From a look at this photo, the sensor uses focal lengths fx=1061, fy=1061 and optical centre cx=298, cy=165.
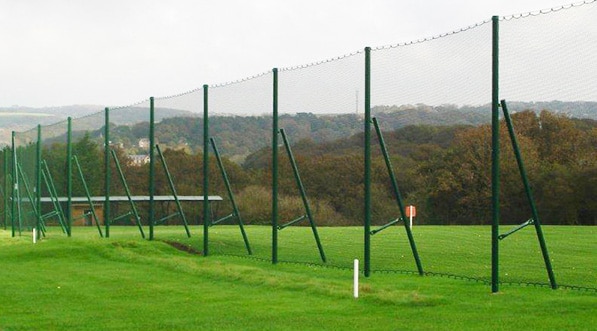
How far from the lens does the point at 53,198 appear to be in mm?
28359

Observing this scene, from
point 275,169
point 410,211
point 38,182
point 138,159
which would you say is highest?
point 138,159

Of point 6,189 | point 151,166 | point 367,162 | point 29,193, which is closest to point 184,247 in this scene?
point 151,166

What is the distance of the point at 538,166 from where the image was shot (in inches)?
590

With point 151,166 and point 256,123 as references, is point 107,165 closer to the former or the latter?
point 151,166

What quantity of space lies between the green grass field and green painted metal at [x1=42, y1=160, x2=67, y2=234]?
18.8 ft

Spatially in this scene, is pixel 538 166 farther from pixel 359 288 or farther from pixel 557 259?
pixel 359 288

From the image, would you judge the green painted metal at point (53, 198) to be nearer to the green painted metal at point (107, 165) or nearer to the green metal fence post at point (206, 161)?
the green painted metal at point (107, 165)

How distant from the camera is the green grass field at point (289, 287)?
10164 mm

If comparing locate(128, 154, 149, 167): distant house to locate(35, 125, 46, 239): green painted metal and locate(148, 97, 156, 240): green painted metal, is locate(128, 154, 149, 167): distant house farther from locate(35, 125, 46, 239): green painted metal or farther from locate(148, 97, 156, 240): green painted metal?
locate(35, 125, 46, 239): green painted metal

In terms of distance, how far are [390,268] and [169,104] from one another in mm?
8553

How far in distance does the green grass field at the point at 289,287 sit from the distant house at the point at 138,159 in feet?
12.5

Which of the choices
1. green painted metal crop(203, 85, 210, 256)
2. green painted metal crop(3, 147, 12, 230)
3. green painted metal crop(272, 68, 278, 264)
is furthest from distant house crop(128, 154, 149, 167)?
green painted metal crop(3, 147, 12, 230)

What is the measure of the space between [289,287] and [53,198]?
1657 centimetres

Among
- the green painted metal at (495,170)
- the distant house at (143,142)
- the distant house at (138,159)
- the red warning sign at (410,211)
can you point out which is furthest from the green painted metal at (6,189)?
the green painted metal at (495,170)
